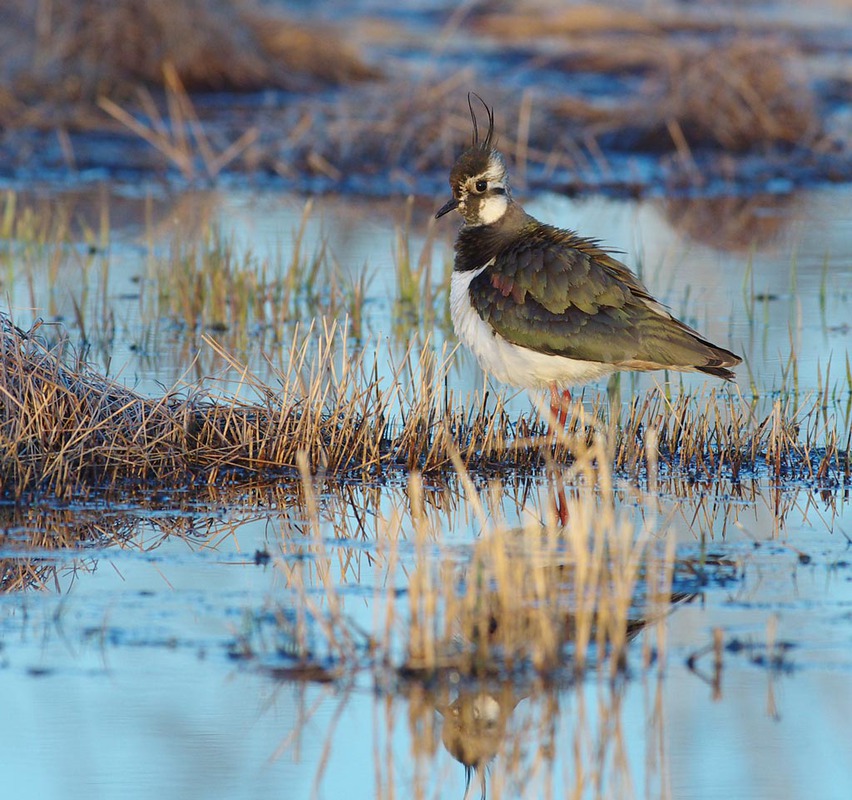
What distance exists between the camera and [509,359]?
614cm

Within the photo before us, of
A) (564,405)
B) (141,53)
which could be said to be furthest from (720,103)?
(564,405)

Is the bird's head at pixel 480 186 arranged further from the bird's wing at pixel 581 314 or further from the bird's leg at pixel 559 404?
the bird's leg at pixel 559 404

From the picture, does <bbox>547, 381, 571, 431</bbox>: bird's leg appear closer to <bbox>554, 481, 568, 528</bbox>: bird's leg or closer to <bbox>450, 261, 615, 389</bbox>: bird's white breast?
<bbox>450, 261, 615, 389</bbox>: bird's white breast

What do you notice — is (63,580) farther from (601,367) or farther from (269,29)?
(269,29)

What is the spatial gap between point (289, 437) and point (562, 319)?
1150 mm

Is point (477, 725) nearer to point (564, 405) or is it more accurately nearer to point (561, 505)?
point (561, 505)

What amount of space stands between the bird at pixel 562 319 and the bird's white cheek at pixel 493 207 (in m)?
0.10

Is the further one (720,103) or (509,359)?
(720,103)

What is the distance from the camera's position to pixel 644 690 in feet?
13.5

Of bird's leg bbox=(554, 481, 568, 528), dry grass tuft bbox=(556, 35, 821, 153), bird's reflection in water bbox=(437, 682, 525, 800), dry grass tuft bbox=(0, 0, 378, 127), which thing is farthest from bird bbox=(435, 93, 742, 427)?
dry grass tuft bbox=(0, 0, 378, 127)

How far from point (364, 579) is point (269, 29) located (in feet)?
47.4

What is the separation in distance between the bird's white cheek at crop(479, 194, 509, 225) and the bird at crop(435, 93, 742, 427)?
0.34 feet

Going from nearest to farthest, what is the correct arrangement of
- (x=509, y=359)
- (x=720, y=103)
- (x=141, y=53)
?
(x=509, y=359) < (x=720, y=103) < (x=141, y=53)

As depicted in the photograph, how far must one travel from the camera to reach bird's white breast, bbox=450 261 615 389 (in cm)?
608
